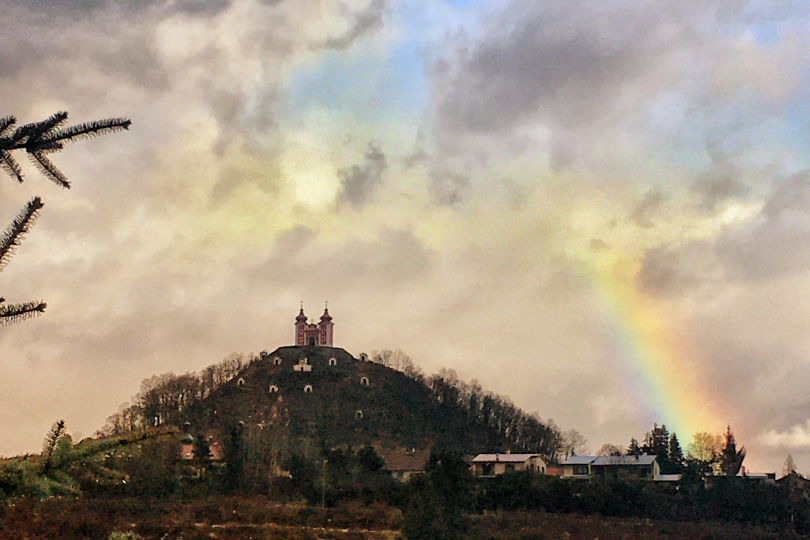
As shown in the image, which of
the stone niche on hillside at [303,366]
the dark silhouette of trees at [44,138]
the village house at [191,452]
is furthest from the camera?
the stone niche on hillside at [303,366]

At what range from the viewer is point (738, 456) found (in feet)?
264

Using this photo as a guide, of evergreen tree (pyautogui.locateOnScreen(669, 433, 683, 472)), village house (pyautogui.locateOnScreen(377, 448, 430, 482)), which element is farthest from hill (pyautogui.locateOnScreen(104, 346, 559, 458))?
evergreen tree (pyautogui.locateOnScreen(669, 433, 683, 472))

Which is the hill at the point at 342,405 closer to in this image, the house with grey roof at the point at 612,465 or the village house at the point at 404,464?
the village house at the point at 404,464

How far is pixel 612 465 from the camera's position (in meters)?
74.9

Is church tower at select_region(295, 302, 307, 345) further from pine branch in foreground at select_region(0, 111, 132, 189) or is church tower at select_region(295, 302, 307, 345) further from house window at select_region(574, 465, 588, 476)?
pine branch in foreground at select_region(0, 111, 132, 189)

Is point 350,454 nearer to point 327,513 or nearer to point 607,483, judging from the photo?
point 327,513

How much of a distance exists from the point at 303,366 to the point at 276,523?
90.6 meters

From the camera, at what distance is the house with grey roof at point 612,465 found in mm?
74250

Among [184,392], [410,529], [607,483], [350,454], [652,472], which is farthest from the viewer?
[184,392]

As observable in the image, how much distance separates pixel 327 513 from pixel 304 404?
257ft


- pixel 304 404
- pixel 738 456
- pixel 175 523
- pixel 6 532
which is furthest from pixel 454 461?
pixel 304 404

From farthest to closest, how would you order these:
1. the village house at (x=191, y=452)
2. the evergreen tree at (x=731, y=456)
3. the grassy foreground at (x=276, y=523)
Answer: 1. the evergreen tree at (x=731, y=456)
2. the village house at (x=191, y=452)
3. the grassy foreground at (x=276, y=523)

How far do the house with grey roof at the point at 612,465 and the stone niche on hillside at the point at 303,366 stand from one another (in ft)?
201

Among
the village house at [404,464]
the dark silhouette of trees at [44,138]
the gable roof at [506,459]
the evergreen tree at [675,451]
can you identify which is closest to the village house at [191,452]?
the village house at [404,464]
